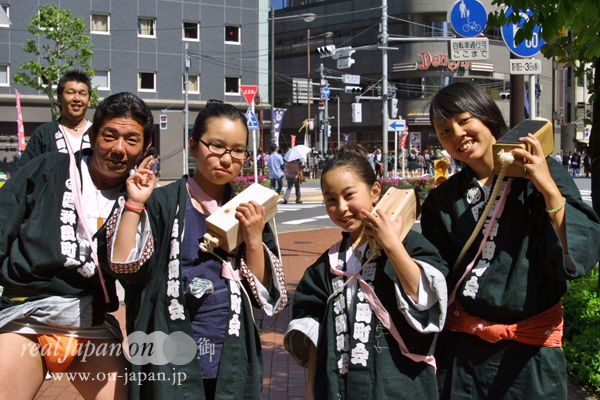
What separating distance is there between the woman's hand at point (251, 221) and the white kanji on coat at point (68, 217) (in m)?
0.70

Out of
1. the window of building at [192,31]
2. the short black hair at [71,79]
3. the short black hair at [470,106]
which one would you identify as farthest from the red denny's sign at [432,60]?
the short black hair at [470,106]

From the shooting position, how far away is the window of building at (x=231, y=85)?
34625mm

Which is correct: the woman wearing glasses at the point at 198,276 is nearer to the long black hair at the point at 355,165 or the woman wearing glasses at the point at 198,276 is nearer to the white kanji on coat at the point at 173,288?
the white kanji on coat at the point at 173,288

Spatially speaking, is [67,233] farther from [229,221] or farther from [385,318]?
[385,318]

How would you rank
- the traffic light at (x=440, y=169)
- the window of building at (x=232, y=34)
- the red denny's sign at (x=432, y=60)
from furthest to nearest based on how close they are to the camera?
1. the red denny's sign at (x=432, y=60)
2. the window of building at (x=232, y=34)
3. the traffic light at (x=440, y=169)

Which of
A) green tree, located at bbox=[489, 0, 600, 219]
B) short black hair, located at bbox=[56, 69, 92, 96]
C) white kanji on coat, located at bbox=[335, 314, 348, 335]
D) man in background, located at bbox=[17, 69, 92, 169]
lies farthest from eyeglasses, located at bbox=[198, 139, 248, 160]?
short black hair, located at bbox=[56, 69, 92, 96]

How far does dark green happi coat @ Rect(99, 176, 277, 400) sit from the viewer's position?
7.20 feet

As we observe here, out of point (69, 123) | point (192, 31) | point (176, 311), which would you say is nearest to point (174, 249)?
point (176, 311)

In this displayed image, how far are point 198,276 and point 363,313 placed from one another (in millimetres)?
663

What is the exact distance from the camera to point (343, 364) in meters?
2.19

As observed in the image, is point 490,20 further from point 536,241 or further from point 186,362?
point 186,362

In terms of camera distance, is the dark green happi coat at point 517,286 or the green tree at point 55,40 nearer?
the dark green happi coat at point 517,286

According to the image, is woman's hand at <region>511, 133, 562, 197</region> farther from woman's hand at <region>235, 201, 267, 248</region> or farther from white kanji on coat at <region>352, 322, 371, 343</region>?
woman's hand at <region>235, 201, 267, 248</region>

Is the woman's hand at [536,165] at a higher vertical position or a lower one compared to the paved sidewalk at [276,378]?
higher
